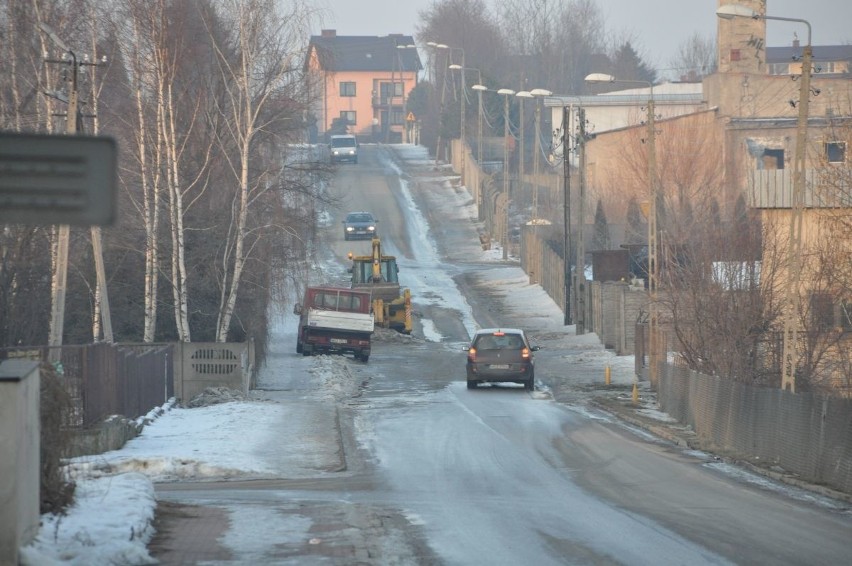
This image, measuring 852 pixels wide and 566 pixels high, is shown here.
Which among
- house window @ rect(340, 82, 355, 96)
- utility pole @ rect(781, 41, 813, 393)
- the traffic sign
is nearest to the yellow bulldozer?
utility pole @ rect(781, 41, 813, 393)

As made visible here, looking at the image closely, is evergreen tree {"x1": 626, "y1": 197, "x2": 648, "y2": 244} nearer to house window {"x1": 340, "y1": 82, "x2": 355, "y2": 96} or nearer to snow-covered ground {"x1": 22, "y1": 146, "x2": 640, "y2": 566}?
snow-covered ground {"x1": 22, "y1": 146, "x2": 640, "y2": 566}

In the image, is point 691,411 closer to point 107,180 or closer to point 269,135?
point 269,135

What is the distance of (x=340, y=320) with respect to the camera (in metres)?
40.9

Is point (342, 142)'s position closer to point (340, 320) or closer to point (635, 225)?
point (635, 225)

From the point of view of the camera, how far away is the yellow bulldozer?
4828 cm

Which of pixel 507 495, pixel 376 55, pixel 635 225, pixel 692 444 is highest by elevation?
pixel 376 55

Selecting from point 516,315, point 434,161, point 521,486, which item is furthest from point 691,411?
point 434,161

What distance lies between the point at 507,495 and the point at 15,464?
763 cm

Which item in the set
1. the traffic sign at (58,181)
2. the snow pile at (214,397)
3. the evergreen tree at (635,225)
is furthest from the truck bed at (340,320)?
the traffic sign at (58,181)

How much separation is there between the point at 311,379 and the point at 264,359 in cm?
428

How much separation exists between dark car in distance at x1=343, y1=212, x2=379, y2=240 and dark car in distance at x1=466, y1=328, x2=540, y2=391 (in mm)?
41569

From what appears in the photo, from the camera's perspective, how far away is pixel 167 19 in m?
30.2

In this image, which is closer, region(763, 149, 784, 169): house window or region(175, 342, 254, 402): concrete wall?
region(175, 342, 254, 402): concrete wall

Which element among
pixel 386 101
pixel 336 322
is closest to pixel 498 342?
pixel 336 322
